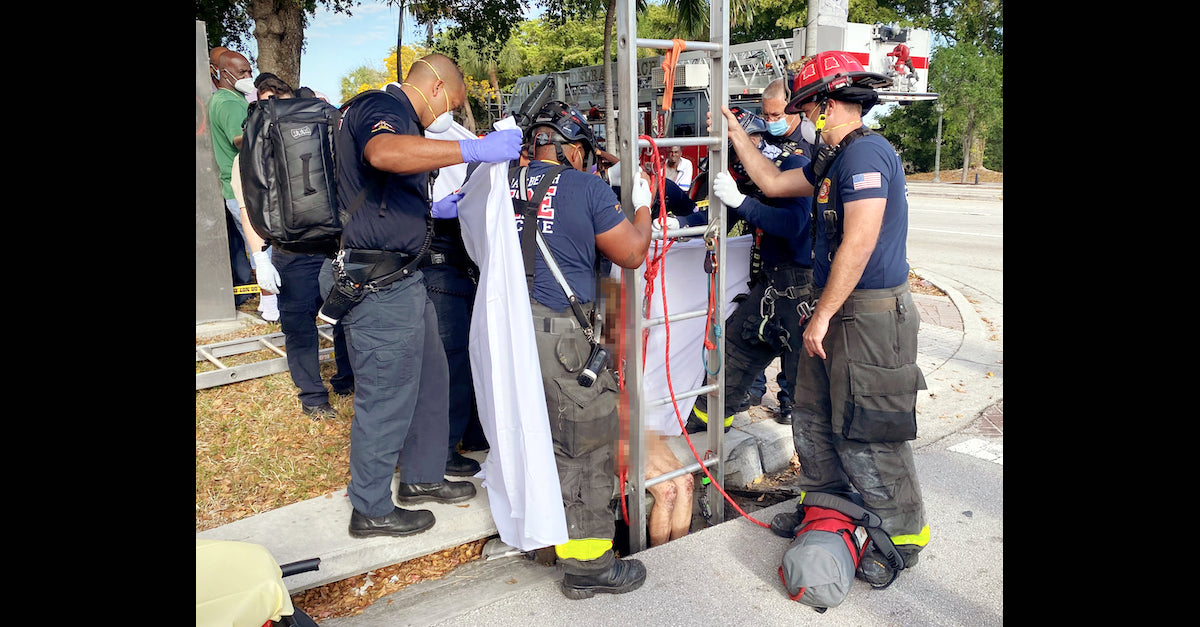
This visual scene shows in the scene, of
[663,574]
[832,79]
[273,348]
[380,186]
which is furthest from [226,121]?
[663,574]

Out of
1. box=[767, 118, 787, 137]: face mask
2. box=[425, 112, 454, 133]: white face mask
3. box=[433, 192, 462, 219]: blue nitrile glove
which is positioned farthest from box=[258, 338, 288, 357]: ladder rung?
box=[767, 118, 787, 137]: face mask

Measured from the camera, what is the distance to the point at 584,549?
3.03 m

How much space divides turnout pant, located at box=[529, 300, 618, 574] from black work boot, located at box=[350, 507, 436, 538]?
676 millimetres

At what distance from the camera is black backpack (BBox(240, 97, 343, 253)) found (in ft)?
9.58

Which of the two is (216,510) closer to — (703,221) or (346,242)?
(346,242)

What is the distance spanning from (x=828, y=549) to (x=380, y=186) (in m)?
2.27

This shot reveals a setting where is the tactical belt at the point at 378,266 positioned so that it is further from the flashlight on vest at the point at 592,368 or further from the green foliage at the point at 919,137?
the green foliage at the point at 919,137

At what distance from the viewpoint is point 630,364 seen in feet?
10.9

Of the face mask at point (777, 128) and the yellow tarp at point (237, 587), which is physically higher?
the face mask at point (777, 128)

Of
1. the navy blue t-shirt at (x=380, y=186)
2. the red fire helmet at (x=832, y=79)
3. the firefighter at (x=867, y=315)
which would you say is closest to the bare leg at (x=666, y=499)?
the firefighter at (x=867, y=315)

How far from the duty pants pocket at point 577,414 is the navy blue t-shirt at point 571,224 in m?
0.33

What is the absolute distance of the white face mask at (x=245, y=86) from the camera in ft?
18.8
